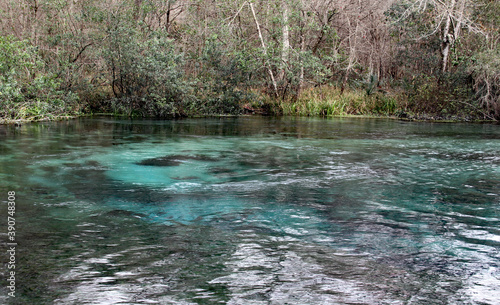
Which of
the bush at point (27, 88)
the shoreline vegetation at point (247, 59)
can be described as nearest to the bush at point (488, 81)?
the shoreline vegetation at point (247, 59)

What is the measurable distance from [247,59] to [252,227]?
19.1 metres

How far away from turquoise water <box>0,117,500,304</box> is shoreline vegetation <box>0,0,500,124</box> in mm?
10454

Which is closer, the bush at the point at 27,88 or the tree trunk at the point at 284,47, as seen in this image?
the bush at the point at 27,88

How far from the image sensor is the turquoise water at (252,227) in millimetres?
3559

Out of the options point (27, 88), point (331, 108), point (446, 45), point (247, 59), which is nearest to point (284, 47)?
point (247, 59)

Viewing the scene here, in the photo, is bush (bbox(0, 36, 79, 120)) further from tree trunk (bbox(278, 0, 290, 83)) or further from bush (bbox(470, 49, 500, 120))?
bush (bbox(470, 49, 500, 120))

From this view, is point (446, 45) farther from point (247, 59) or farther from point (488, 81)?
point (247, 59)

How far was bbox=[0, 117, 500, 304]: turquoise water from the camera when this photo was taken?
3.56 meters

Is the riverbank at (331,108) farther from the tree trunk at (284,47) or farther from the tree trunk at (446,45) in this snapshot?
the tree trunk at (446,45)

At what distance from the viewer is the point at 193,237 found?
4.69 meters

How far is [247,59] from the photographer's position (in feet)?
76.9

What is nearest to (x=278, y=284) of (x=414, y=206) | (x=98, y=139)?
(x=414, y=206)

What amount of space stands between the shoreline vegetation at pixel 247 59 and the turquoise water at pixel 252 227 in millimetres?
10454

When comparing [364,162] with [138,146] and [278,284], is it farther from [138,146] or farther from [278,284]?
[278,284]
